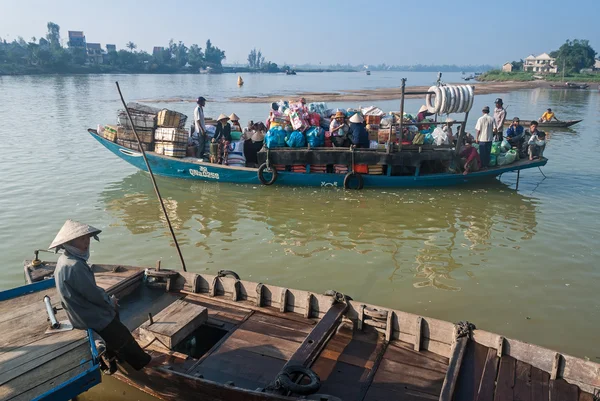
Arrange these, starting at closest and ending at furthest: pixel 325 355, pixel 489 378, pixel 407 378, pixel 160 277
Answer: pixel 489 378
pixel 407 378
pixel 325 355
pixel 160 277

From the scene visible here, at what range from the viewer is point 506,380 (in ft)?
14.7

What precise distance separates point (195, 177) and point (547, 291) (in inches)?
404

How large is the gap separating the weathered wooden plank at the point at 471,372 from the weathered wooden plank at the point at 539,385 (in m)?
0.49

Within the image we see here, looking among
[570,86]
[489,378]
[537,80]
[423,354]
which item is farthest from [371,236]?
[537,80]

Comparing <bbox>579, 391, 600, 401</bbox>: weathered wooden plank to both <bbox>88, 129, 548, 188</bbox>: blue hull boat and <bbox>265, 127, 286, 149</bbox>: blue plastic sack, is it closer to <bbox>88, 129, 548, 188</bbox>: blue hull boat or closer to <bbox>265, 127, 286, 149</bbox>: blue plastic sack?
<bbox>88, 129, 548, 188</bbox>: blue hull boat

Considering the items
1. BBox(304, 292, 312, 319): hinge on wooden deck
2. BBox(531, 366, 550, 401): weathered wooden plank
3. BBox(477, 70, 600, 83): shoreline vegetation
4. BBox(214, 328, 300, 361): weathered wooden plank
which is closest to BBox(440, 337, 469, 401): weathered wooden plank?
BBox(531, 366, 550, 401): weathered wooden plank

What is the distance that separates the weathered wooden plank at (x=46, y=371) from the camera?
350cm

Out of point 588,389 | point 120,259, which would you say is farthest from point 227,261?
point 588,389

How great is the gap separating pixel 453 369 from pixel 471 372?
37 cm

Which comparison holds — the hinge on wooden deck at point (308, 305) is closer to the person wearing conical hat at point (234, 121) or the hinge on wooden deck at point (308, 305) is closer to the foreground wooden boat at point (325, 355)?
the foreground wooden boat at point (325, 355)

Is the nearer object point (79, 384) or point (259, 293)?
point (79, 384)

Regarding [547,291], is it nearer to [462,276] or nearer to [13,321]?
[462,276]

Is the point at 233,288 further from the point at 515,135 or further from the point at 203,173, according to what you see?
the point at 515,135

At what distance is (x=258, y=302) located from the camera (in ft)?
20.0
